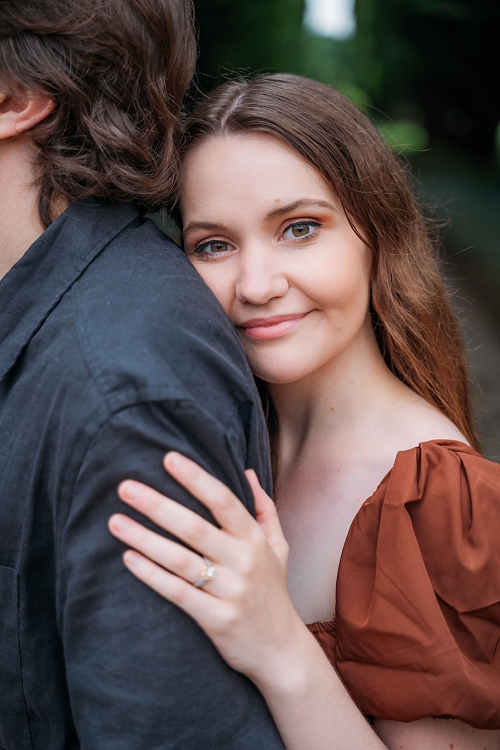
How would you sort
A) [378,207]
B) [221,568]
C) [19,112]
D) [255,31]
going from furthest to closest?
[255,31], [378,207], [19,112], [221,568]

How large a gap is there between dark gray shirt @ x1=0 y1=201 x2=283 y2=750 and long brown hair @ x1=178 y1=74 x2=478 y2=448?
0.60 m

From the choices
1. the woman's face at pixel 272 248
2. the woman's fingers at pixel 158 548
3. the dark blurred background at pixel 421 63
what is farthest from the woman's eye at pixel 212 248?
the dark blurred background at pixel 421 63

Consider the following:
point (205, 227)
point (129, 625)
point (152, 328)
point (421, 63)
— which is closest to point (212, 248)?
point (205, 227)

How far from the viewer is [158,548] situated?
3.86 ft

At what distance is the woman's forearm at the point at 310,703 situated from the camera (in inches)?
53.3

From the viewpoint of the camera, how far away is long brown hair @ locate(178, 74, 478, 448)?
187 cm

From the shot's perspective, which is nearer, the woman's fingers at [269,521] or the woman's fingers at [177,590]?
the woman's fingers at [177,590]

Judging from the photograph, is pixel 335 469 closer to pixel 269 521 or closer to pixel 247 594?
pixel 269 521

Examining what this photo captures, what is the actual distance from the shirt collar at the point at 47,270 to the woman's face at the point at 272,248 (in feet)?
1.21

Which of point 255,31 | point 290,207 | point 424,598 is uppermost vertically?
point 290,207

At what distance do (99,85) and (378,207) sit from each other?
0.87 m

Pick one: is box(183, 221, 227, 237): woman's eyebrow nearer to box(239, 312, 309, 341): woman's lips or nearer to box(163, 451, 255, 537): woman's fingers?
box(239, 312, 309, 341): woman's lips

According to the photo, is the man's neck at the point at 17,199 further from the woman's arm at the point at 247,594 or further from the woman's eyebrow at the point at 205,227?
the woman's arm at the point at 247,594

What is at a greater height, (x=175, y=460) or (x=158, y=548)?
(x=175, y=460)
